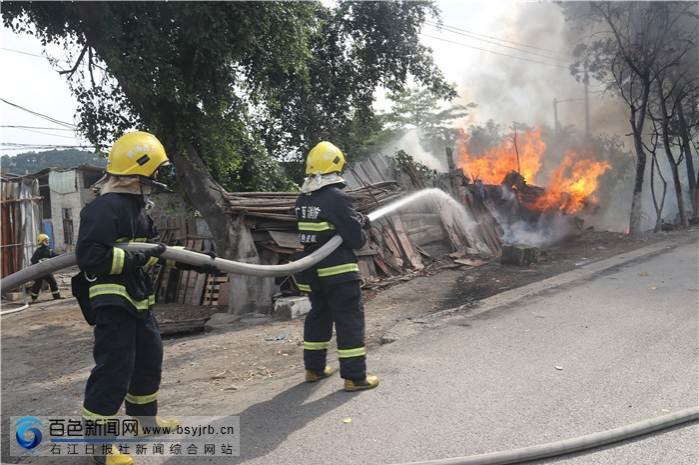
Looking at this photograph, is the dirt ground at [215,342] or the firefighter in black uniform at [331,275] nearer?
the firefighter in black uniform at [331,275]

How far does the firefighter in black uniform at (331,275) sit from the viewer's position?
4.42 meters

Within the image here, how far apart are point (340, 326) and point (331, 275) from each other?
0.43 m

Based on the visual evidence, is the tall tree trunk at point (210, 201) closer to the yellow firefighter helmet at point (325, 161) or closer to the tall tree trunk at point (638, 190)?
the yellow firefighter helmet at point (325, 161)

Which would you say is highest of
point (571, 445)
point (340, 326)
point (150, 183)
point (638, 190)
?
point (638, 190)

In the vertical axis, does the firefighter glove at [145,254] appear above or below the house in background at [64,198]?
below

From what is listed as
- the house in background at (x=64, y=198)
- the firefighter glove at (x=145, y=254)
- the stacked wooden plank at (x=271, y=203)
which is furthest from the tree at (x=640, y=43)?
the house in background at (x=64, y=198)

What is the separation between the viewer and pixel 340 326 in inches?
177

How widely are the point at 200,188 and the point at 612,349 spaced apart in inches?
266

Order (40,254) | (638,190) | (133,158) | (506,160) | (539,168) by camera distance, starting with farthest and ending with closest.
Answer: (539,168)
(506,160)
(638,190)
(40,254)
(133,158)

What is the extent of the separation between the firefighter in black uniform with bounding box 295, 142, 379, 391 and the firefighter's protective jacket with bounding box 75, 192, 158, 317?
148 centimetres

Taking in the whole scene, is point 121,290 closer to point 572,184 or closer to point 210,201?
point 210,201

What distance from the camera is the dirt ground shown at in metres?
4.97

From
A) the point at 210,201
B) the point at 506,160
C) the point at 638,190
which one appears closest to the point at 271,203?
the point at 210,201

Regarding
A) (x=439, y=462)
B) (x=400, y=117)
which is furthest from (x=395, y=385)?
(x=400, y=117)
